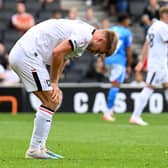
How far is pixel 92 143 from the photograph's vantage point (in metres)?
13.0

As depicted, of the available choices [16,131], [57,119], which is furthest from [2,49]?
[16,131]

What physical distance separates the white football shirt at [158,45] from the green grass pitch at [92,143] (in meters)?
1.29

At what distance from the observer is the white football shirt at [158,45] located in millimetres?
17250

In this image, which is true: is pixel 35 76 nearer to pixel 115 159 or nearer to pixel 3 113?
pixel 115 159

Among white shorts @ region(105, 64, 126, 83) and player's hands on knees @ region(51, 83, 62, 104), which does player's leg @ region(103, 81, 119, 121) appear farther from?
player's hands on knees @ region(51, 83, 62, 104)

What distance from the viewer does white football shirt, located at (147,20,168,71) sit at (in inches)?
679

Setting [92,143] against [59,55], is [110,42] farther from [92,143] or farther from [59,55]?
[92,143]

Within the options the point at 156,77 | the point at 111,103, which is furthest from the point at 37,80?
the point at 111,103

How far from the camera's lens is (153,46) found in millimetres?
17406

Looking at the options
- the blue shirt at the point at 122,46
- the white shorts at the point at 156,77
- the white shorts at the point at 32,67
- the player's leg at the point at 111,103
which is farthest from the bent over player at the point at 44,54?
the blue shirt at the point at 122,46

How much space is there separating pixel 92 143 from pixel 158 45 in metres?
4.96

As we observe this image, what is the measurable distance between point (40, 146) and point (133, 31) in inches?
718

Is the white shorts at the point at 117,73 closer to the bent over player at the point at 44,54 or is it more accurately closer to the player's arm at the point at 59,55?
the bent over player at the point at 44,54

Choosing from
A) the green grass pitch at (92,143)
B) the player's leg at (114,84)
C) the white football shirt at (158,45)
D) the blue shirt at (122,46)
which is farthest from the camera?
the blue shirt at (122,46)
